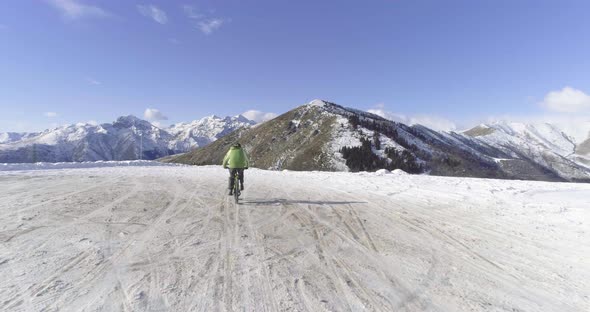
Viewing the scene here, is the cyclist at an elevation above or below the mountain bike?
above

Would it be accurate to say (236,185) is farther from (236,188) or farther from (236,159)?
(236,159)

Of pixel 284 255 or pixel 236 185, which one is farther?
pixel 236 185

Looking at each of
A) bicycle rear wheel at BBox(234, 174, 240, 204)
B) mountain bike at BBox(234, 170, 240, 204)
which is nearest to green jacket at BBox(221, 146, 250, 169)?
mountain bike at BBox(234, 170, 240, 204)

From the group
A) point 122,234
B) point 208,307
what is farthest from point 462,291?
point 122,234

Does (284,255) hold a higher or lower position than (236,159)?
lower

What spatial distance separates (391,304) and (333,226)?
446 centimetres

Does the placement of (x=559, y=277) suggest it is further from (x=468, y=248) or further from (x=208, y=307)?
(x=208, y=307)

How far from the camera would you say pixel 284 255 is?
21.9ft

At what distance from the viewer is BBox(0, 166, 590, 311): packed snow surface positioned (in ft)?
15.9

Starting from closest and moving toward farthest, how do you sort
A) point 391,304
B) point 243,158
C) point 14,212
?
1. point 391,304
2. point 14,212
3. point 243,158

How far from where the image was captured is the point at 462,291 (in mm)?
5336

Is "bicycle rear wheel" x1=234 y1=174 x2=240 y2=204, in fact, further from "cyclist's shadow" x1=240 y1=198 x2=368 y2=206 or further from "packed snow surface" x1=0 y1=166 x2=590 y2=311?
"packed snow surface" x1=0 y1=166 x2=590 y2=311

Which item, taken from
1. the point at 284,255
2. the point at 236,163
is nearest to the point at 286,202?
the point at 236,163

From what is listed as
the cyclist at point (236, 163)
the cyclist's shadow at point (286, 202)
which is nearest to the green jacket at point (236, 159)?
Answer: the cyclist at point (236, 163)
